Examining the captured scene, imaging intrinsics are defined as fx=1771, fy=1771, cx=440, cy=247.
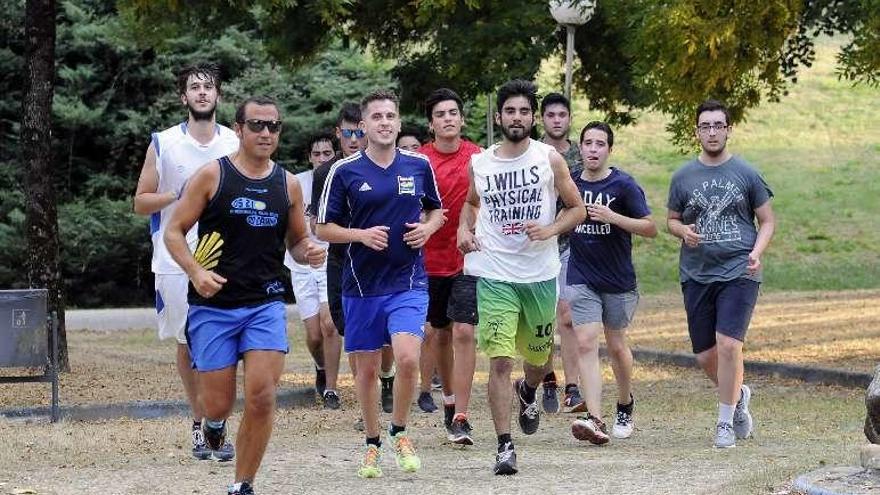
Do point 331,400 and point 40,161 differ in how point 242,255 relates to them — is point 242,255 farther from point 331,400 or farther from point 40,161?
point 40,161

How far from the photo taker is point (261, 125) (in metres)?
8.27

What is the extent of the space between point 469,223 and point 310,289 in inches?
140

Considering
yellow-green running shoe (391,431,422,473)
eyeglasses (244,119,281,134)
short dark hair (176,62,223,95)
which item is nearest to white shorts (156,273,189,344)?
short dark hair (176,62,223,95)

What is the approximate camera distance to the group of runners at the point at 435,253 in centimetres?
820

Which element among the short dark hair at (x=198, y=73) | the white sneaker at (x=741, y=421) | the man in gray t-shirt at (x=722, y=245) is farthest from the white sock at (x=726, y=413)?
the short dark hair at (x=198, y=73)

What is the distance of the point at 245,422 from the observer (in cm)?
802

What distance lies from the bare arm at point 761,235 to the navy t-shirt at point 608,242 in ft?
2.47

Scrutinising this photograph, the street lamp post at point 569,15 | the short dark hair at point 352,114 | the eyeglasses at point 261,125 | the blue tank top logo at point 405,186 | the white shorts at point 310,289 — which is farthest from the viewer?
the street lamp post at point 569,15

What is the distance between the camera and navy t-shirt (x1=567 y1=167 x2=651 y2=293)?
11.0m

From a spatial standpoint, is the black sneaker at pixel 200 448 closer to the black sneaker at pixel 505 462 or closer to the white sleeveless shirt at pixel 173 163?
the white sleeveless shirt at pixel 173 163

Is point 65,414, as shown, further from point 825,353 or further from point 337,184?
point 825,353

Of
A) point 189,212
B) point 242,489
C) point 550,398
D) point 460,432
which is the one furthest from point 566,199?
point 550,398

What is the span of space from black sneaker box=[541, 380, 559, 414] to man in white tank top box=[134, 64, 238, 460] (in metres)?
3.21

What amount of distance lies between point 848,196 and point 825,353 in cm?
2371
